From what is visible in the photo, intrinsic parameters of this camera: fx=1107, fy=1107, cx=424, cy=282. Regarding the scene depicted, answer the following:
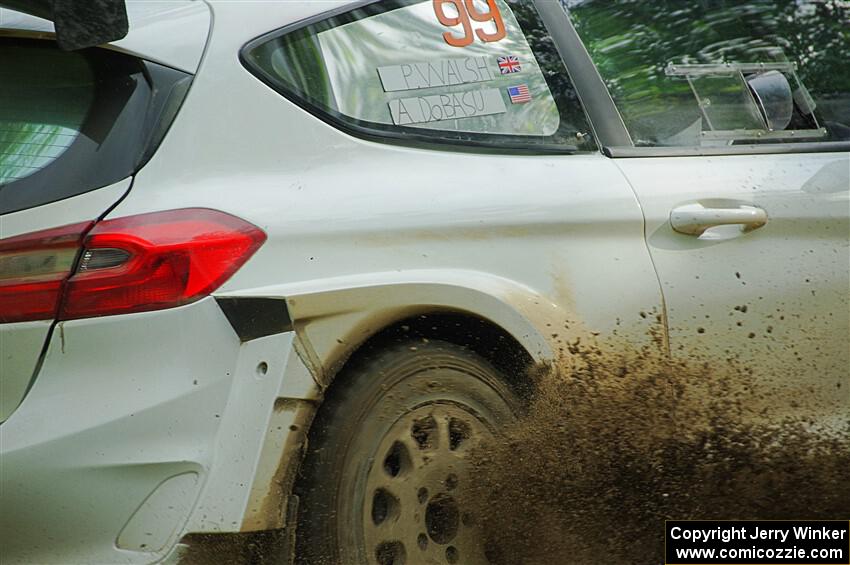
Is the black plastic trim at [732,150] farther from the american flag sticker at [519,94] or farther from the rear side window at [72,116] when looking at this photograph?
the rear side window at [72,116]

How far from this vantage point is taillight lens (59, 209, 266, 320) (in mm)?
2467

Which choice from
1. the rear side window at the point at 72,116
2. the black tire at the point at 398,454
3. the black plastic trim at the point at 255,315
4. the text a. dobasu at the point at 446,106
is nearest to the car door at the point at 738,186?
the text a. dobasu at the point at 446,106

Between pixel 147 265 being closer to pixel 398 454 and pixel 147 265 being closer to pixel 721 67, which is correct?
pixel 398 454

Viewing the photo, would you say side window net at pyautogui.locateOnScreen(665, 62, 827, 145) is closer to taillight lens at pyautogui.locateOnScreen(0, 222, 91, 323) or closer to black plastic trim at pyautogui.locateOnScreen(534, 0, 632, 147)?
black plastic trim at pyautogui.locateOnScreen(534, 0, 632, 147)

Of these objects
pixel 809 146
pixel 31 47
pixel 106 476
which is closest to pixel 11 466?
pixel 106 476

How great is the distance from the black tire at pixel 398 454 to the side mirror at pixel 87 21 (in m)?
0.97

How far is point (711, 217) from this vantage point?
9.93 ft

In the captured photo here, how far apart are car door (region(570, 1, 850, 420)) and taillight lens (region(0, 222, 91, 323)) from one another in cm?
148

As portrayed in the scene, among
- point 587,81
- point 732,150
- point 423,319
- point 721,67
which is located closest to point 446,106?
point 587,81

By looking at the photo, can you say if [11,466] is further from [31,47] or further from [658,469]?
[658,469]

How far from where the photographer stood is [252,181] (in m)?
2.68

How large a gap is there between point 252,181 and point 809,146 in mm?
1729

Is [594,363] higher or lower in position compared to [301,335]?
lower

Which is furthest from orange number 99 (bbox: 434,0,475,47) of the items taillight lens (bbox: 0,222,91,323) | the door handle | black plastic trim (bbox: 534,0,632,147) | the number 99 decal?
taillight lens (bbox: 0,222,91,323)
